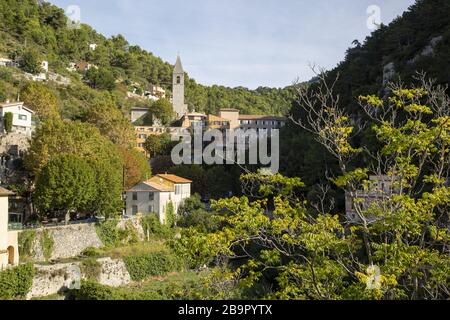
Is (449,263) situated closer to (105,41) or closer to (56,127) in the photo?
(56,127)

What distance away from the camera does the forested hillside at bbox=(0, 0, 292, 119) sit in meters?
82.9

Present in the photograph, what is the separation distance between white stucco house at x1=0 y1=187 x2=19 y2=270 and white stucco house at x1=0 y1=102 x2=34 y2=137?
22.4 meters

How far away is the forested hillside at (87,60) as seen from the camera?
82.9 meters

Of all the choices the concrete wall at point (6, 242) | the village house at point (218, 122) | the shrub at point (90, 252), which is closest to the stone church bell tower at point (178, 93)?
the village house at point (218, 122)

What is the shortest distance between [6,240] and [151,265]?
1110 cm

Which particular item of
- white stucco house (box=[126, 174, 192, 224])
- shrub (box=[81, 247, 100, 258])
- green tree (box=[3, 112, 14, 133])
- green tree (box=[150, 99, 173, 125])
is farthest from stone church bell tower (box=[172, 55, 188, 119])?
shrub (box=[81, 247, 100, 258])

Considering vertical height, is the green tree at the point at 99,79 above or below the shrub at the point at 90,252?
above

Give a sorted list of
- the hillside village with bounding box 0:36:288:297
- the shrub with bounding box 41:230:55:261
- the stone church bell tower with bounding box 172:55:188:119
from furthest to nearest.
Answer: the stone church bell tower with bounding box 172:55:188:119 < the shrub with bounding box 41:230:55:261 < the hillside village with bounding box 0:36:288:297

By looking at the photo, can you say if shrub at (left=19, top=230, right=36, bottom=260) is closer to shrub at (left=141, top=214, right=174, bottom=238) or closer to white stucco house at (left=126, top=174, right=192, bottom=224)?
shrub at (left=141, top=214, right=174, bottom=238)

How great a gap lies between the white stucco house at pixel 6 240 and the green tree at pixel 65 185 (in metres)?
4.84

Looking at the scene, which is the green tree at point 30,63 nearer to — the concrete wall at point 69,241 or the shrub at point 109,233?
the shrub at point 109,233

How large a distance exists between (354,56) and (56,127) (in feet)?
144

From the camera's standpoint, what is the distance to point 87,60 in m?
116

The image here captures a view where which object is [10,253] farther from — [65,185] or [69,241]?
[65,185]
